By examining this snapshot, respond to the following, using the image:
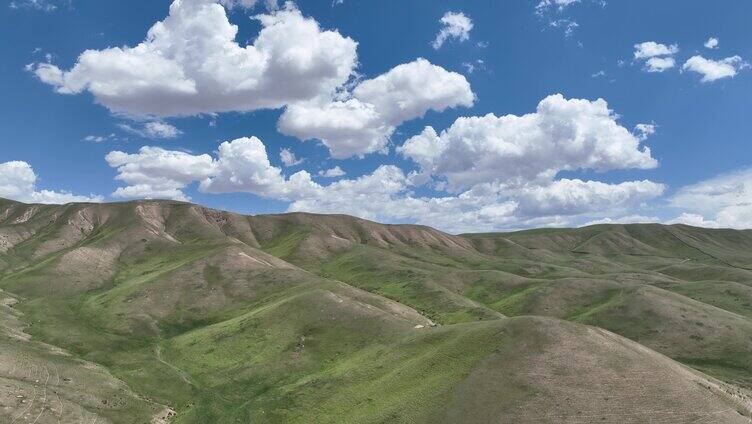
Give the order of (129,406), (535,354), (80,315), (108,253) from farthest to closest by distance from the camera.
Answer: (108,253) → (80,315) → (129,406) → (535,354)

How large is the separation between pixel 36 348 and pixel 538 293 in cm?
12156

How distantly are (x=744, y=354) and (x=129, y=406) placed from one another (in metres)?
106

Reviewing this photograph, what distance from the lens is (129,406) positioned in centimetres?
6631

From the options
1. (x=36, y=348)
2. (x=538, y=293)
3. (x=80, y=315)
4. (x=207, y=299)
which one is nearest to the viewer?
(x=36, y=348)

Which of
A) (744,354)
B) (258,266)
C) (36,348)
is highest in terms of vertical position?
(258,266)

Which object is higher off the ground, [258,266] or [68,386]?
[258,266]

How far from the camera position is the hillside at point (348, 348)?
53.2 metres

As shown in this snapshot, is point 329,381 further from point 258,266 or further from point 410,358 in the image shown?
point 258,266

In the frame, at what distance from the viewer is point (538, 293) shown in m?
147

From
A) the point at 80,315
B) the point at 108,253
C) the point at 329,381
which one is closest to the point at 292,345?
the point at 329,381

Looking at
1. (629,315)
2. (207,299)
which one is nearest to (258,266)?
(207,299)

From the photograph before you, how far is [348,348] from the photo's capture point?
8325 centimetres

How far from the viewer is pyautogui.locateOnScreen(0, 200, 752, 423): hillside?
5325 cm

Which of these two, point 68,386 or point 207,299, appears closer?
point 68,386
